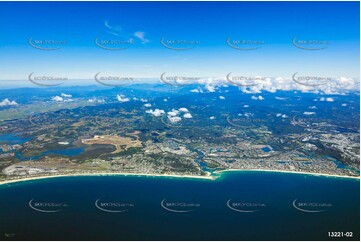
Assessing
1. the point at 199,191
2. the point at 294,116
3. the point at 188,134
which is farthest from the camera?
the point at 294,116

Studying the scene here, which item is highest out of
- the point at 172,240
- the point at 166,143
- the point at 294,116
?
the point at 294,116

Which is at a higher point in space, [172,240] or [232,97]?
[232,97]

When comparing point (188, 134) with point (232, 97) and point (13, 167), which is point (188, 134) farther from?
point (232, 97)

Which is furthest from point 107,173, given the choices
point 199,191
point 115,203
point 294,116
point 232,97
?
point 232,97

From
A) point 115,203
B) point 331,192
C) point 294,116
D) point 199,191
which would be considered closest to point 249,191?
point 199,191

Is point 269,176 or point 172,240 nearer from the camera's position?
point 172,240

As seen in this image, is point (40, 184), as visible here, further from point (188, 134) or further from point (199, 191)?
point (188, 134)

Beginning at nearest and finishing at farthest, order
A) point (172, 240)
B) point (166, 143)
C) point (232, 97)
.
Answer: point (172, 240) < point (166, 143) < point (232, 97)
